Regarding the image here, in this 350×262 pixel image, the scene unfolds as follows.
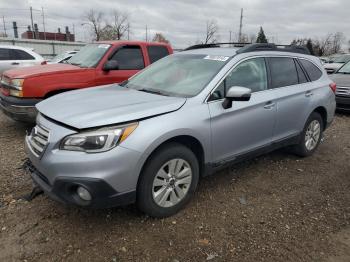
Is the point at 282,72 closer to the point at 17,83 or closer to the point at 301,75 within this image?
the point at 301,75

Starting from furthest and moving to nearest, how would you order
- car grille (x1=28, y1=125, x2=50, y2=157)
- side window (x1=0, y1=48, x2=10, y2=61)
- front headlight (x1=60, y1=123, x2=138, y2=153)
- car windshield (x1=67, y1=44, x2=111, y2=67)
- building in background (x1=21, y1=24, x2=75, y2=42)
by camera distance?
building in background (x1=21, y1=24, x2=75, y2=42) → side window (x1=0, y1=48, x2=10, y2=61) → car windshield (x1=67, y1=44, x2=111, y2=67) → car grille (x1=28, y1=125, x2=50, y2=157) → front headlight (x1=60, y1=123, x2=138, y2=153)

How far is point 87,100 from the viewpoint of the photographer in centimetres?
345

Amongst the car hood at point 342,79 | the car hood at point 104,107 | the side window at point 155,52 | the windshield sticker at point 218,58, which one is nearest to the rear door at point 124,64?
the side window at point 155,52

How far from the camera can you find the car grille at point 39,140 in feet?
9.76

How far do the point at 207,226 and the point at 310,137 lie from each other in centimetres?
280

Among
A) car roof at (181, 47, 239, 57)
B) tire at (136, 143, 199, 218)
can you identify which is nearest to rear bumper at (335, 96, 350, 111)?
car roof at (181, 47, 239, 57)

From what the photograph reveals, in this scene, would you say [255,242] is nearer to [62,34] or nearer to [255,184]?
[255,184]

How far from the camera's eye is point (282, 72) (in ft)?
15.0

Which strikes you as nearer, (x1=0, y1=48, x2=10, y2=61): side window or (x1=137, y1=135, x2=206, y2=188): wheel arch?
(x1=137, y1=135, x2=206, y2=188): wheel arch

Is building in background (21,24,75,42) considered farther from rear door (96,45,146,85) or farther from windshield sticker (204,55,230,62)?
windshield sticker (204,55,230,62)

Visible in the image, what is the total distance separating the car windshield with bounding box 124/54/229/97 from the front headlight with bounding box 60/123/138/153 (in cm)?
102

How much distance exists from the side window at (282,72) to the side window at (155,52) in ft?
10.6

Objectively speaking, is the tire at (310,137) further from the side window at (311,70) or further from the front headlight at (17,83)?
the front headlight at (17,83)

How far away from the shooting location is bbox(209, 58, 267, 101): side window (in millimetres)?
3652
